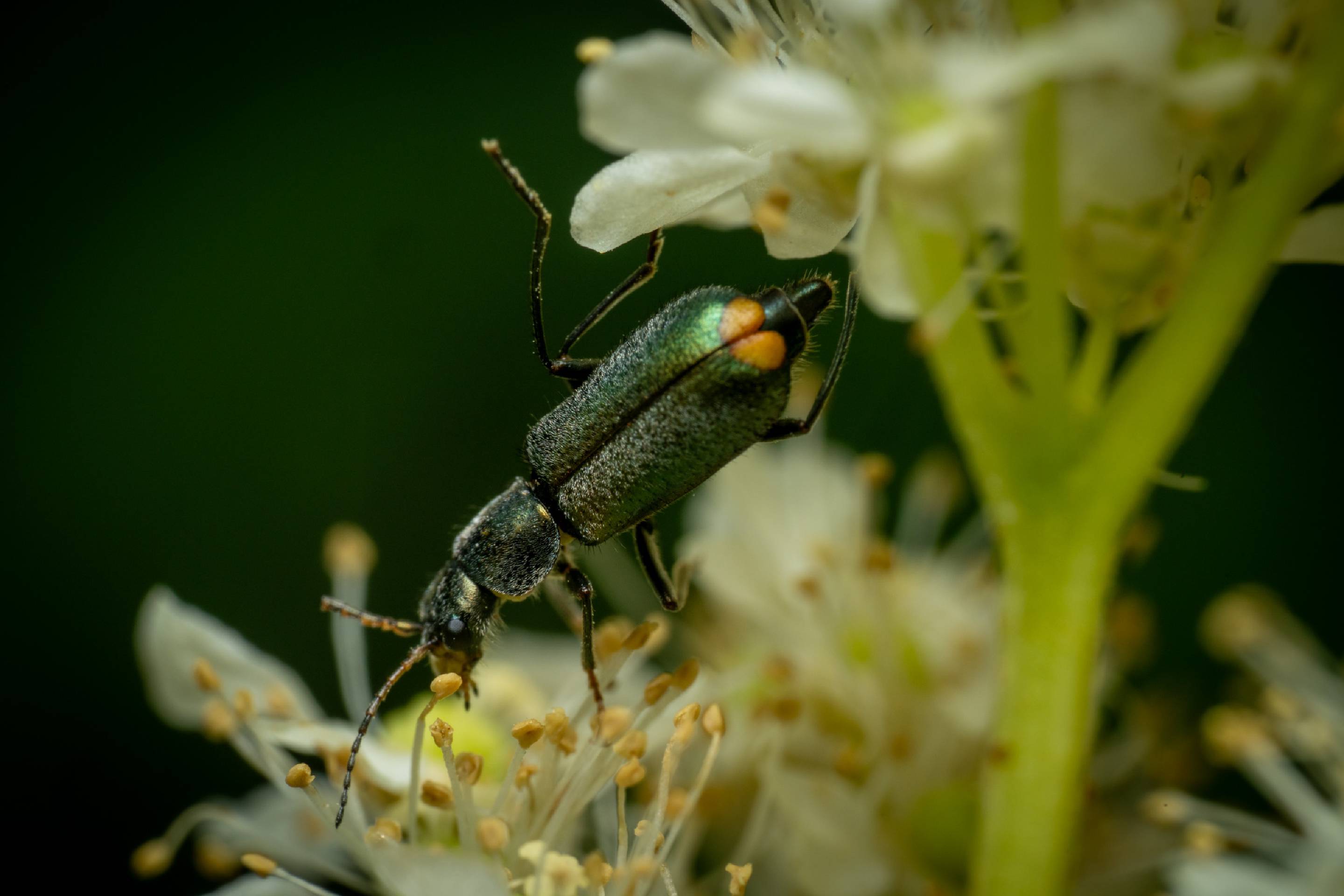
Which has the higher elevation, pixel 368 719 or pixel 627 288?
pixel 627 288

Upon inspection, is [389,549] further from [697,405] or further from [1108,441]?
[1108,441]

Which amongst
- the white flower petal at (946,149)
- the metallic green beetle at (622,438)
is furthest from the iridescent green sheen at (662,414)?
the white flower petal at (946,149)

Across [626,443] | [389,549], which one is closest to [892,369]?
[389,549]

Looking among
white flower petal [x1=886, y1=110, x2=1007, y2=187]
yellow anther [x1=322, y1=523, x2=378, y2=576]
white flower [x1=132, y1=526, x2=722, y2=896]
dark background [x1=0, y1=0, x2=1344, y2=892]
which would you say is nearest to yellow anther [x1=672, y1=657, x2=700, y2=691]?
white flower [x1=132, y1=526, x2=722, y2=896]

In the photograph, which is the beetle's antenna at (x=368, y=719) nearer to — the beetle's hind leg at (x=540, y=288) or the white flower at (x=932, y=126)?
the beetle's hind leg at (x=540, y=288)

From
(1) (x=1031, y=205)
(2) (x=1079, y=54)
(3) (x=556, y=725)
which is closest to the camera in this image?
(2) (x=1079, y=54)

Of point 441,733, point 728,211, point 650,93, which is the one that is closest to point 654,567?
point 441,733

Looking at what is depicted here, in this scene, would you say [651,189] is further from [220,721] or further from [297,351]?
[297,351]
